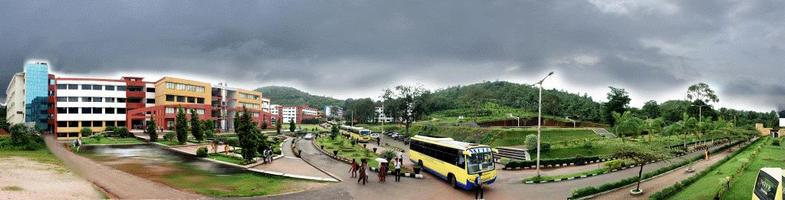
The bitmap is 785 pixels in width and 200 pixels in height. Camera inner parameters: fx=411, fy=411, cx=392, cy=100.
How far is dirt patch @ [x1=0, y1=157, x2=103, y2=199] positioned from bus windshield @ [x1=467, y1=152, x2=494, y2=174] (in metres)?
16.6

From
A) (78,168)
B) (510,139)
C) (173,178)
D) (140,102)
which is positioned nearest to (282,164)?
(173,178)

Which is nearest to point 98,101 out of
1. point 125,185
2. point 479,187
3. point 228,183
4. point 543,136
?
point 125,185

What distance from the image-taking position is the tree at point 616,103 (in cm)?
7288

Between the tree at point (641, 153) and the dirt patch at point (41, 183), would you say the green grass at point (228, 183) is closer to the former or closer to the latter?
the dirt patch at point (41, 183)

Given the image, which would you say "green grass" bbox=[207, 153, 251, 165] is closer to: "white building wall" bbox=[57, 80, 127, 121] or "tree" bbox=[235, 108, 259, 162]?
"tree" bbox=[235, 108, 259, 162]

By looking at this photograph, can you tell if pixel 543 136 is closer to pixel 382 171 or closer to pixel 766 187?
pixel 382 171

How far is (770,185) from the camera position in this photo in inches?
453

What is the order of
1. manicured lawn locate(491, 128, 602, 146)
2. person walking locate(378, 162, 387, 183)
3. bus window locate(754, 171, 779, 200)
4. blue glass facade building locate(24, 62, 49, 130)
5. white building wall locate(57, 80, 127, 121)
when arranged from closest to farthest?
1. bus window locate(754, 171, 779, 200)
2. person walking locate(378, 162, 387, 183)
3. manicured lawn locate(491, 128, 602, 146)
4. blue glass facade building locate(24, 62, 49, 130)
5. white building wall locate(57, 80, 127, 121)

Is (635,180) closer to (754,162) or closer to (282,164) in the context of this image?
(754,162)

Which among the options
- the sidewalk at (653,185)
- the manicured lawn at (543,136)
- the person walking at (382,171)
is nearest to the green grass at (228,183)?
the person walking at (382,171)

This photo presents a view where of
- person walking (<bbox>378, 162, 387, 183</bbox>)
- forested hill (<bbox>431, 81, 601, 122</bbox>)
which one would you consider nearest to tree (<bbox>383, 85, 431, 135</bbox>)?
forested hill (<bbox>431, 81, 601, 122</bbox>)

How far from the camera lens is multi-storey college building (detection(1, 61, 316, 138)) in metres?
68.6

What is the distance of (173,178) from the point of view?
889 inches

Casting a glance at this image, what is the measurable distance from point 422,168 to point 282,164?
1021cm
